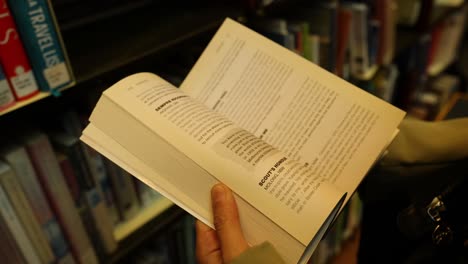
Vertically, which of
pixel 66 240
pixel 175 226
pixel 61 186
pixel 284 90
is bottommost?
pixel 175 226

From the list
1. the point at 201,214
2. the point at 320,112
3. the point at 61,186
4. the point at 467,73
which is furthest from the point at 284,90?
the point at 467,73

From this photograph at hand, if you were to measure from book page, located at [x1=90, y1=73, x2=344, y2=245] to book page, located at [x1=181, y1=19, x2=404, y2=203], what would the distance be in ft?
0.19

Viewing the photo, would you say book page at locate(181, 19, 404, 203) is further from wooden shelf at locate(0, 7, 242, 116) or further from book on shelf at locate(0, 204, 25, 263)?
book on shelf at locate(0, 204, 25, 263)

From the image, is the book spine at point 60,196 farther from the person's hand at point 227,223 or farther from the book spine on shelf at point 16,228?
the person's hand at point 227,223

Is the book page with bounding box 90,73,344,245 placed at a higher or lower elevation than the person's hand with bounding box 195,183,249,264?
higher

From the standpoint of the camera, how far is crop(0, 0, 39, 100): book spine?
1.76 ft

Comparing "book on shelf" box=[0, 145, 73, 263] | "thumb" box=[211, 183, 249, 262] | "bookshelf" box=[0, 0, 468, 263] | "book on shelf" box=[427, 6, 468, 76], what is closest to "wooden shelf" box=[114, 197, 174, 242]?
"bookshelf" box=[0, 0, 468, 263]

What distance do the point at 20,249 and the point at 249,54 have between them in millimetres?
518

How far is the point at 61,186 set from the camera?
2.32 ft

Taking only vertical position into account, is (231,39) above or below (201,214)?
above

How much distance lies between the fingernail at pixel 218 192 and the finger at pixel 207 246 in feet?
0.37

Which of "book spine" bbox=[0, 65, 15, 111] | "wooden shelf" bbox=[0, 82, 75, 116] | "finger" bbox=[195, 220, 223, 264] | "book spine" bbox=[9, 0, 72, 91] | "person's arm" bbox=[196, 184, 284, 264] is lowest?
"finger" bbox=[195, 220, 223, 264]

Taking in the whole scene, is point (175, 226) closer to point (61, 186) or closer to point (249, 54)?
point (61, 186)

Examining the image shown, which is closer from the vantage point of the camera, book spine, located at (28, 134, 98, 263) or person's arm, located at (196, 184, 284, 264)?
person's arm, located at (196, 184, 284, 264)
